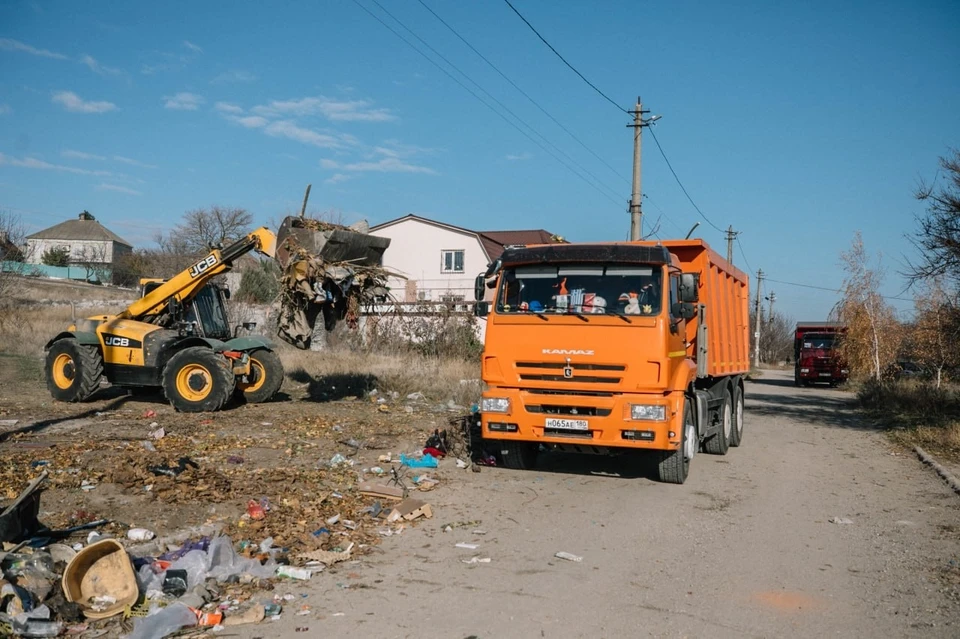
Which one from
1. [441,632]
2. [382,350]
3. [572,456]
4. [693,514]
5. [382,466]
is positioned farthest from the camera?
[382,350]

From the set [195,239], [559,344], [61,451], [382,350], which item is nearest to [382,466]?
[559,344]

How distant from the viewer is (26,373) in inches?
696

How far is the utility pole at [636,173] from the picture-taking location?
22156 millimetres

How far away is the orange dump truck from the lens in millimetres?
8703

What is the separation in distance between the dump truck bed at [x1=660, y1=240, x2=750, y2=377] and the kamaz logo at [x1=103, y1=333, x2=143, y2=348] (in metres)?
9.20

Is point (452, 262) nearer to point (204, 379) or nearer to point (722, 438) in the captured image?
point (204, 379)

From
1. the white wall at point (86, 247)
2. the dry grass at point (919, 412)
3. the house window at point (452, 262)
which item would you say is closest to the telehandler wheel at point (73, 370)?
the dry grass at point (919, 412)

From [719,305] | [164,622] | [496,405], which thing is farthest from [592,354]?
[164,622]

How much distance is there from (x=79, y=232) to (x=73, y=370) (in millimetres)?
68064

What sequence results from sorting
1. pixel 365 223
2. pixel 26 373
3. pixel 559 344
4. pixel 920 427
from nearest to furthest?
1. pixel 559 344
2. pixel 365 223
3. pixel 920 427
4. pixel 26 373

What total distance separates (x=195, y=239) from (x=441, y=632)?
51.7 meters

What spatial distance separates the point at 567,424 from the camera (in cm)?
888

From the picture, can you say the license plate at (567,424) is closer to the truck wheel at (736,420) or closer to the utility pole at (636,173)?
the truck wheel at (736,420)

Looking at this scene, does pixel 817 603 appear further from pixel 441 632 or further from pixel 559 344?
pixel 559 344
